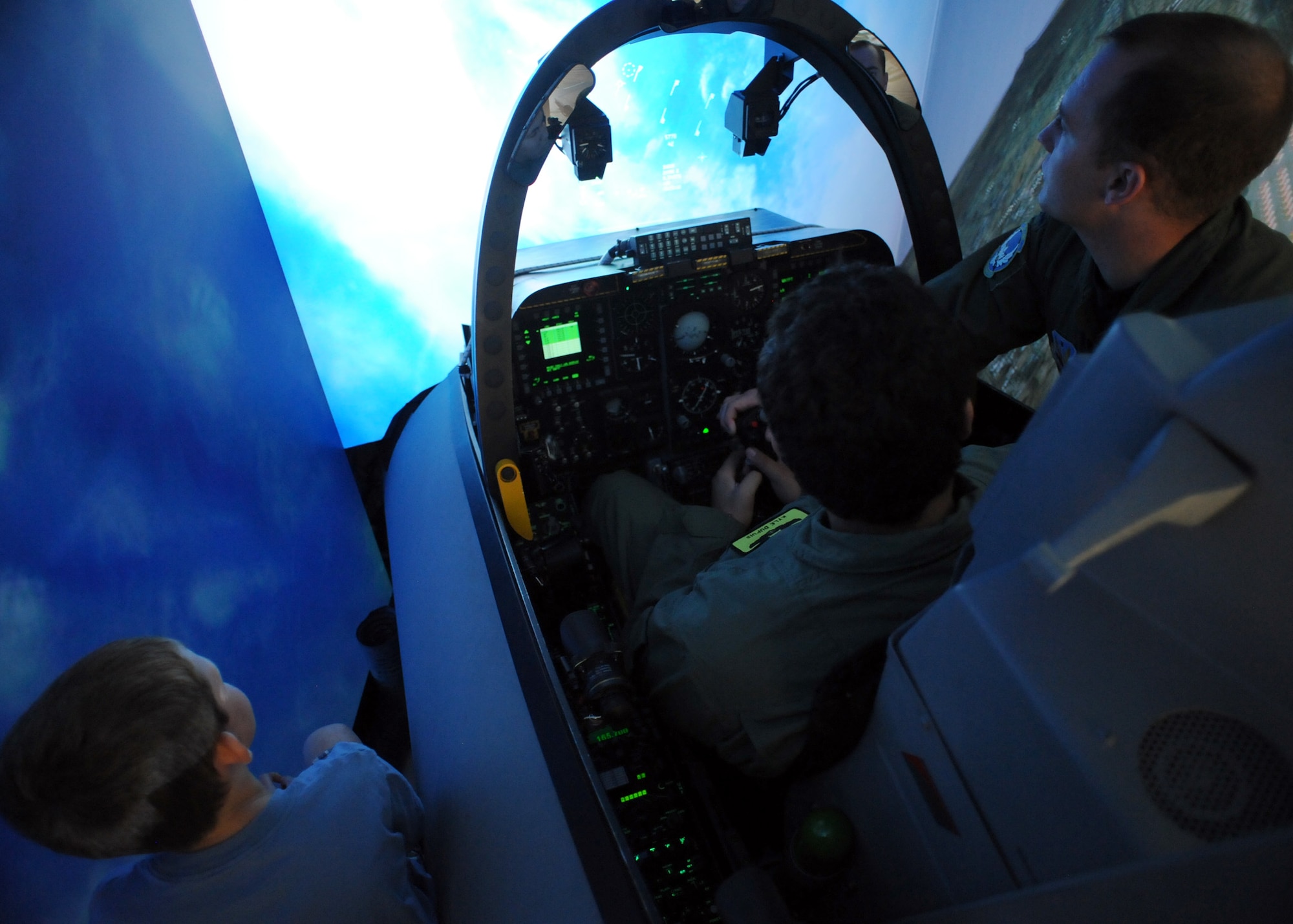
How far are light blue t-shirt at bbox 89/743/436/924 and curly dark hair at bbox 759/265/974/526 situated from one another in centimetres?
79

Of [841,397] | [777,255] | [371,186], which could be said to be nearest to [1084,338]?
[777,255]

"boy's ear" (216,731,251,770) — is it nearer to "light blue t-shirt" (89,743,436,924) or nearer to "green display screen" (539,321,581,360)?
"light blue t-shirt" (89,743,436,924)

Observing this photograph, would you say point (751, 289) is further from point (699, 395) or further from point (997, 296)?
point (997, 296)

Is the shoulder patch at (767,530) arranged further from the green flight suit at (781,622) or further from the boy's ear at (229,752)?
the boy's ear at (229,752)

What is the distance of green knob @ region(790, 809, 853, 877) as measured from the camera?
679 millimetres

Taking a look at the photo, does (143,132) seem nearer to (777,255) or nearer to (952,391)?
(777,255)

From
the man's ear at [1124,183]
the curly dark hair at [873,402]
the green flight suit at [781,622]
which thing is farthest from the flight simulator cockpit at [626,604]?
the man's ear at [1124,183]

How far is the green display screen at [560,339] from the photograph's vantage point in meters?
1.57

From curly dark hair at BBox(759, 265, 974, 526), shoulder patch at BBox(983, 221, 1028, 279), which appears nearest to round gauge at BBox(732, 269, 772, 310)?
shoulder patch at BBox(983, 221, 1028, 279)

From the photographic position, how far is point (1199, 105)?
97cm

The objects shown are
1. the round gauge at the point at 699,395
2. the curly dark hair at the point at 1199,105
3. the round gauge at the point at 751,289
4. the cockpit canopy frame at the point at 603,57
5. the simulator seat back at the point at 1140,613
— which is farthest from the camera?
the round gauge at the point at 699,395

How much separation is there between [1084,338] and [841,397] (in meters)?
0.90

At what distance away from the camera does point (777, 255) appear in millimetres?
1658

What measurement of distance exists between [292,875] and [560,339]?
118cm
